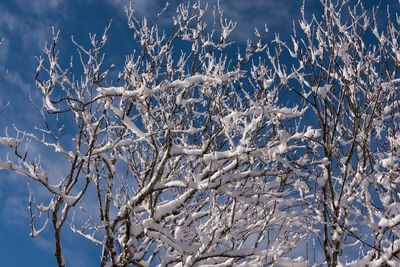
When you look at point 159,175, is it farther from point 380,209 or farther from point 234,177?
point 380,209

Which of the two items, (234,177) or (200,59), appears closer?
(234,177)

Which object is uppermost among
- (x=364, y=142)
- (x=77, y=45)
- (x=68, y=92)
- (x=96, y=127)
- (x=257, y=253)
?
(x=77, y=45)

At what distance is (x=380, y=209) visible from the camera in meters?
6.15

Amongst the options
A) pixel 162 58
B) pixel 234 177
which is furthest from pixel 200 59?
pixel 234 177

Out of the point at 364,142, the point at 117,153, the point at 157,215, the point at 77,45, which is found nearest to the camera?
the point at 364,142

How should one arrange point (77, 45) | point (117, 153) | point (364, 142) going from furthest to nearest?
point (117, 153), point (77, 45), point (364, 142)

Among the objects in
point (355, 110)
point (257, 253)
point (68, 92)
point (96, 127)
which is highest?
point (68, 92)

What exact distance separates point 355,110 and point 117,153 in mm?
3809

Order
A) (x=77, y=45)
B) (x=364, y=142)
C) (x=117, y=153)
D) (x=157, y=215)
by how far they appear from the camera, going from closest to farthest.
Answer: (x=364, y=142) < (x=157, y=215) < (x=77, y=45) < (x=117, y=153)

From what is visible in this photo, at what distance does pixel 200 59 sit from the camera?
7.33m

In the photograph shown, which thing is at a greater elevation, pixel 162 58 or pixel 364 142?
pixel 162 58

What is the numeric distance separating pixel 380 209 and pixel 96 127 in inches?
157

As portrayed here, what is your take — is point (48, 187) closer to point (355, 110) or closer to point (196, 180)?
point (196, 180)

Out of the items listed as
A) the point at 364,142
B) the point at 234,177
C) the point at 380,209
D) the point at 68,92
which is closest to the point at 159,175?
the point at 234,177
